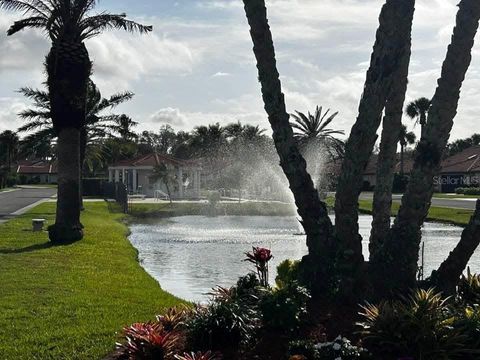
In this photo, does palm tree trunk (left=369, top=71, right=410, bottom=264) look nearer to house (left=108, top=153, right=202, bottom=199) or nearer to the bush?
the bush

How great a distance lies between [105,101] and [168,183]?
16790 mm

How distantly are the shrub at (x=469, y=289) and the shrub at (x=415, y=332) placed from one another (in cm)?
165

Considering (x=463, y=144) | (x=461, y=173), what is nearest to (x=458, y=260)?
(x=461, y=173)

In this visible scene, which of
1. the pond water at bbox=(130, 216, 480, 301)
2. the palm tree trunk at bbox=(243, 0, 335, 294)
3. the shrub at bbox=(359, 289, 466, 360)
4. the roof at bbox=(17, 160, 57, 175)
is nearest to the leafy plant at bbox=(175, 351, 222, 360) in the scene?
the shrub at bbox=(359, 289, 466, 360)

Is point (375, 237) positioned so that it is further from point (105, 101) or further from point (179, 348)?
point (105, 101)

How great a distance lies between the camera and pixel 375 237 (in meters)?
8.96

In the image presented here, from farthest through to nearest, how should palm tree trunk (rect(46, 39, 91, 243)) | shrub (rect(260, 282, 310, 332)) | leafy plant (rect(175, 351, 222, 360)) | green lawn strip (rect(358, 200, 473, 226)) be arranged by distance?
green lawn strip (rect(358, 200, 473, 226)) < palm tree trunk (rect(46, 39, 91, 243)) < shrub (rect(260, 282, 310, 332)) < leafy plant (rect(175, 351, 222, 360))

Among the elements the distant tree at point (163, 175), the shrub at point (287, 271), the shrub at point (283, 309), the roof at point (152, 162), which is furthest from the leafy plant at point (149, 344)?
the roof at point (152, 162)

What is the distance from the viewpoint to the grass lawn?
315 inches

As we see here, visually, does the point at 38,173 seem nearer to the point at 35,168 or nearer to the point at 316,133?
the point at 35,168

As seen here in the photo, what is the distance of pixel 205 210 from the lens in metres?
42.9

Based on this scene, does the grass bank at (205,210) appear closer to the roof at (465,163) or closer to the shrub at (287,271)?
the shrub at (287,271)

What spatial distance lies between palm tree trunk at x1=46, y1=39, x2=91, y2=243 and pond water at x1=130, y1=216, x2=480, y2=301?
240 cm

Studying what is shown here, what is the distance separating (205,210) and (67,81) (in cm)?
2352
